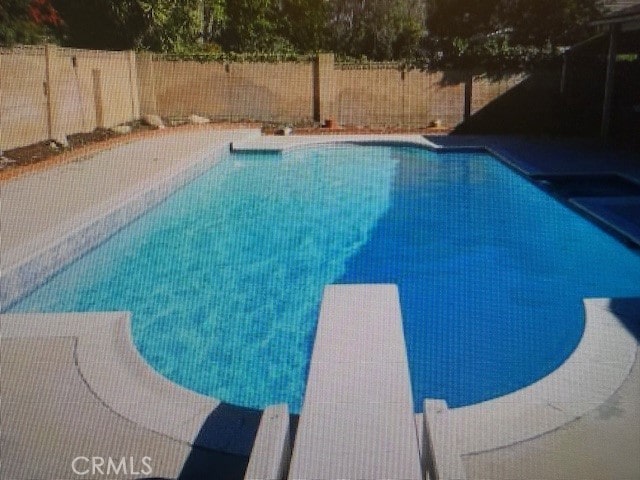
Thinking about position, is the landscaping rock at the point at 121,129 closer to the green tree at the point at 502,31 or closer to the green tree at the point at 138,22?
the green tree at the point at 138,22

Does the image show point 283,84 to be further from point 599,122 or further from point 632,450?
point 632,450

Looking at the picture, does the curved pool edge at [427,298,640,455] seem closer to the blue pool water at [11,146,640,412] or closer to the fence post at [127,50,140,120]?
the blue pool water at [11,146,640,412]

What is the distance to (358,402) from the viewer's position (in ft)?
8.94

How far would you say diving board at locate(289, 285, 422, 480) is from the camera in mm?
2299

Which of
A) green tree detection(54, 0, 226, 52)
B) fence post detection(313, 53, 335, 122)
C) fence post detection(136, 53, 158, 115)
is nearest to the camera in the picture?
fence post detection(313, 53, 335, 122)

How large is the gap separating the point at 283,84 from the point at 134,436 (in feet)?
44.6

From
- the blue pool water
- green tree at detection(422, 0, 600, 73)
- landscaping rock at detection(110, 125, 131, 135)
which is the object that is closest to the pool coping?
the blue pool water

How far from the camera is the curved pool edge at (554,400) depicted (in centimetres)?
309

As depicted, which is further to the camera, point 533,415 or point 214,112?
point 214,112

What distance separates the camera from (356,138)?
14.0 meters

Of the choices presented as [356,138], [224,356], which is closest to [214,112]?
[356,138]

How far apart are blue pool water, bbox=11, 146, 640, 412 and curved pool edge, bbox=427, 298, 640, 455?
588 millimetres

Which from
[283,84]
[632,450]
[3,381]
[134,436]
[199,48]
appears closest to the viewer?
[632,450]

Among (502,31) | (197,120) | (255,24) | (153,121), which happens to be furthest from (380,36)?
(153,121)
